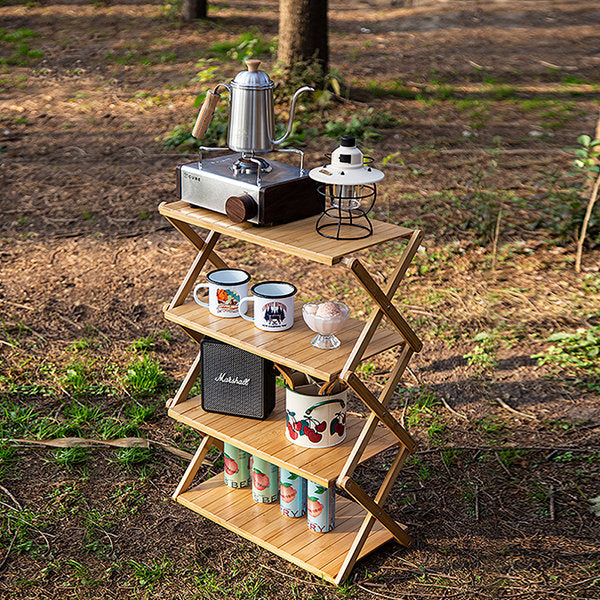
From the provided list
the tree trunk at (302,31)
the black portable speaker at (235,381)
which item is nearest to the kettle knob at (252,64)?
the black portable speaker at (235,381)

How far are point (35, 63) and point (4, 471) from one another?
7.77 metres

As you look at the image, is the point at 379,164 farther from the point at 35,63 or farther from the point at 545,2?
the point at 545,2

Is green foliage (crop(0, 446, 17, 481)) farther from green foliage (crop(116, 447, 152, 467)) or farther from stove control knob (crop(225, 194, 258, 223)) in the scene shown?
stove control knob (crop(225, 194, 258, 223))

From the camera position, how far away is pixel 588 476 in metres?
3.93

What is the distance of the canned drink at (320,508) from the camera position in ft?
11.1

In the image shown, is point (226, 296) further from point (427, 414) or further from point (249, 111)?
point (427, 414)

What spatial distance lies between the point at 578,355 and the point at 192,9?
8929mm

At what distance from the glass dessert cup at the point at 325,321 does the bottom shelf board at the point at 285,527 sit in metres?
0.89

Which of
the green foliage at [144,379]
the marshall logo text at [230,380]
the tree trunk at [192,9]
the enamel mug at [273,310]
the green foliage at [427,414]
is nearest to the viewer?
the enamel mug at [273,310]

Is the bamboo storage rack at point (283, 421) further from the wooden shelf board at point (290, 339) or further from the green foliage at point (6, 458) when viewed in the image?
the green foliage at point (6, 458)

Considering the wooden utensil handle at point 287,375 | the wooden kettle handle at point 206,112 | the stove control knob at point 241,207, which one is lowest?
the wooden utensil handle at point 287,375

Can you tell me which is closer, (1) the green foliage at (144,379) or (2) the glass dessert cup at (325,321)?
(2) the glass dessert cup at (325,321)

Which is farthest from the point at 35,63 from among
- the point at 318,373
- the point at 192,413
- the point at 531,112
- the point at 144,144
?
the point at 318,373

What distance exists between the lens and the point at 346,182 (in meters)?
2.92
